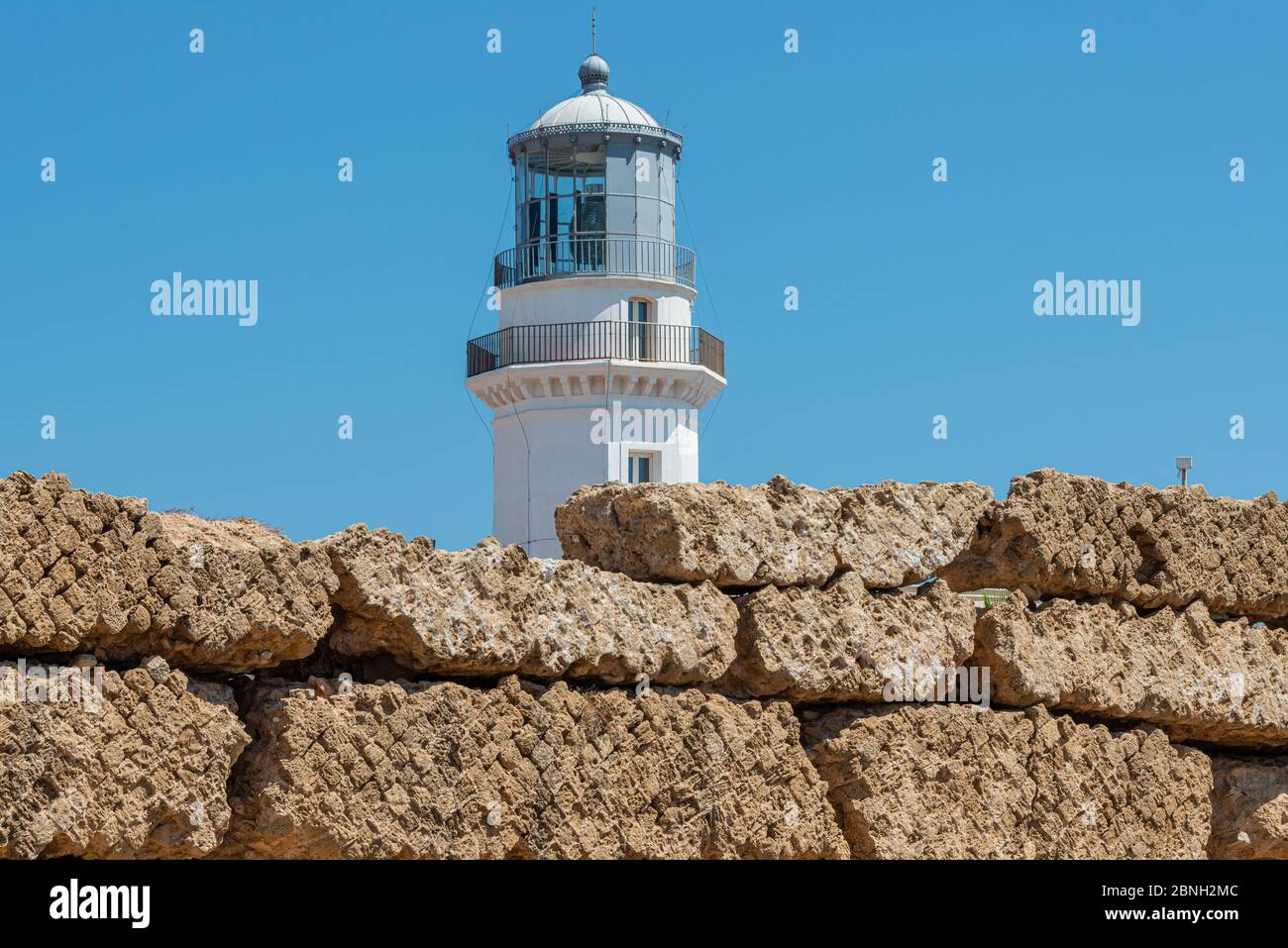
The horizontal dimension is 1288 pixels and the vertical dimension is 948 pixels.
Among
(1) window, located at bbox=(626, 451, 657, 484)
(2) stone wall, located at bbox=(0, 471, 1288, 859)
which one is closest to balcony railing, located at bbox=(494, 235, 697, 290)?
(1) window, located at bbox=(626, 451, 657, 484)

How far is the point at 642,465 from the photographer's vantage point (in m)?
35.7

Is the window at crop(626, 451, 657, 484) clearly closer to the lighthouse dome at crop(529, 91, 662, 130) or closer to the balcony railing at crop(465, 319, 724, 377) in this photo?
the balcony railing at crop(465, 319, 724, 377)

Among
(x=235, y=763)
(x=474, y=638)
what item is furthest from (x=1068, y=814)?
(x=235, y=763)

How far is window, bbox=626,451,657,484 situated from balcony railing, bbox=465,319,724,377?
1.89 meters

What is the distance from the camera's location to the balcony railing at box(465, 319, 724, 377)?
3469 centimetres

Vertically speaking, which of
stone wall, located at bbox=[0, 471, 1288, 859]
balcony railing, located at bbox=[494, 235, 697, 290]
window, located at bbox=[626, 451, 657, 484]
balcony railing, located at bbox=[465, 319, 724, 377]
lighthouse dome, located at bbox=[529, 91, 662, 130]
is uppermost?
lighthouse dome, located at bbox=[529, 91, 662, 130]

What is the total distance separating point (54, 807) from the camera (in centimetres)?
463

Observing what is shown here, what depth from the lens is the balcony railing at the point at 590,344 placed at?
34688mm

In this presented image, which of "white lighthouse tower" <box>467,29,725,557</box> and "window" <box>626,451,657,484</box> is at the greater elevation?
"white lighthouse tower" <box>467,29,725,557</box>

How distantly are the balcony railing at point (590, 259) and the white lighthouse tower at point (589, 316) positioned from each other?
0.03 metres

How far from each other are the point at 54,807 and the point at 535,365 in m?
30.2

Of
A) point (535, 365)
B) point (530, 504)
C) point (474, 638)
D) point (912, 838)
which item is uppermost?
point (535, 365)

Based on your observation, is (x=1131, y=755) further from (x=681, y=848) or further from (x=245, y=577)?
(x=245, y=577)

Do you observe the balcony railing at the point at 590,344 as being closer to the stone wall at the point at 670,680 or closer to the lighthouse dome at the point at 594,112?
the lighthouse dome at the point at 594,112
